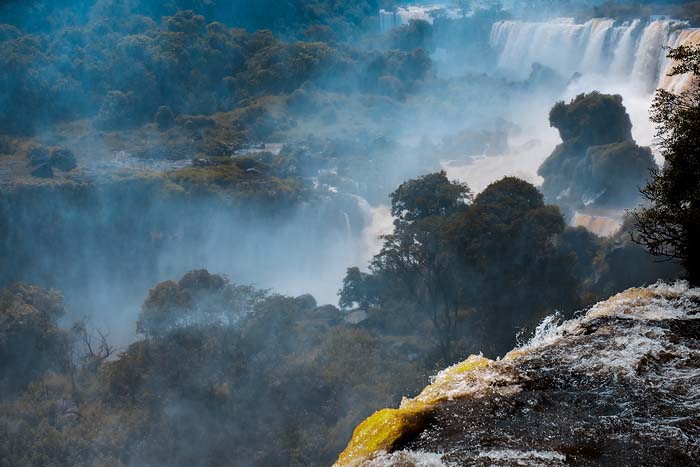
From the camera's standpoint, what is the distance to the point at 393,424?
7.52 meters

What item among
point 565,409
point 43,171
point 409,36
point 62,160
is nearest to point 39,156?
point 62,160

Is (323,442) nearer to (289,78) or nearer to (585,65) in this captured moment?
(585,65)

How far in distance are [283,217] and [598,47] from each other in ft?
132

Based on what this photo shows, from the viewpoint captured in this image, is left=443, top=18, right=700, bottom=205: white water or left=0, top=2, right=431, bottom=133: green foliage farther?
left=0, top=2, right=431, bottom=133: green foliage

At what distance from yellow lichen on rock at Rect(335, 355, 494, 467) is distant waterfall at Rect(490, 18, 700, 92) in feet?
115

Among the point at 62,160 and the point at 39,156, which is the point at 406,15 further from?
the point at 39,156

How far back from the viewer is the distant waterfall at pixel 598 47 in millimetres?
50219

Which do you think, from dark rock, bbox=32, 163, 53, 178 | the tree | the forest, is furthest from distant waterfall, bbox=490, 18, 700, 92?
dark rock, bbox=32, 163, 53, 178

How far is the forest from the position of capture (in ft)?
76.5

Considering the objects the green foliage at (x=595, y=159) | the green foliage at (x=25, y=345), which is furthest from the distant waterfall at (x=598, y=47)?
the green foliage at (x=25, y=345)

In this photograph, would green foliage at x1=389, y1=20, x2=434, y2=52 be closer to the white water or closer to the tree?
the white water

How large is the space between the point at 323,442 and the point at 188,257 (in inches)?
1037

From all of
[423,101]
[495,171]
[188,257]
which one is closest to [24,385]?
[188,257]

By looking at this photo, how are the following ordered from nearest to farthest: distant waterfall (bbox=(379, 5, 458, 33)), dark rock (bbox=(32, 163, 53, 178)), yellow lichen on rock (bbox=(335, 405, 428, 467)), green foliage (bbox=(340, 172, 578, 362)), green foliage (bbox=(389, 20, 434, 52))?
yellow lichen on rock (bbox=(335, 405, 428, 467)) < green foliage (bbox=(340, 172, 578, 362)) < dark rock (bbox=(32, 163, 53, 178)) < green foliage (bbox=(389, 20, 434, 52)) < distant waterfall (bbox=(379, 5, 458, 33))
